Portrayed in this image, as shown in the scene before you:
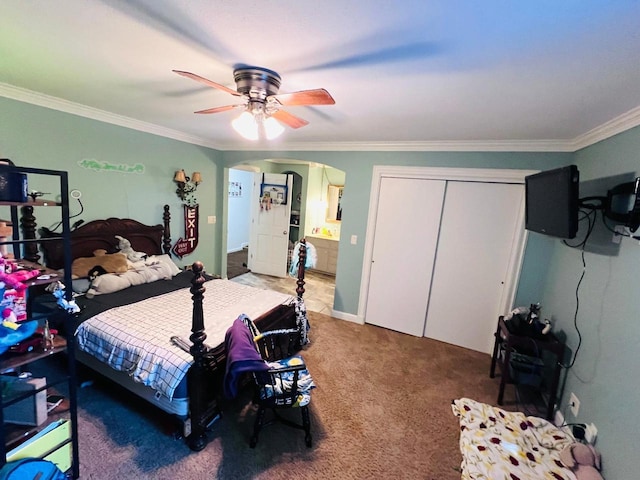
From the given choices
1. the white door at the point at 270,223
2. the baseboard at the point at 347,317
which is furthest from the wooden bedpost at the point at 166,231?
the baseboard at the point at 347,317

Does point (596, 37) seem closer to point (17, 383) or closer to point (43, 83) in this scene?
point (17, 383)

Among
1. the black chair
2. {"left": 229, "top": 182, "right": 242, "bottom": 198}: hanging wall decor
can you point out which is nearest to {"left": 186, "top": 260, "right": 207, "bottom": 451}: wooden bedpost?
the black chair

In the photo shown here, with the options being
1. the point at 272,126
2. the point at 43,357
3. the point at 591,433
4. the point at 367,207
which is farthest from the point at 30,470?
the point at 367,207

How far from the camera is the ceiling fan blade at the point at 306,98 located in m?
1.39

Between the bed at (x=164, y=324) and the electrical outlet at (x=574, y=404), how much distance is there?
225 cm

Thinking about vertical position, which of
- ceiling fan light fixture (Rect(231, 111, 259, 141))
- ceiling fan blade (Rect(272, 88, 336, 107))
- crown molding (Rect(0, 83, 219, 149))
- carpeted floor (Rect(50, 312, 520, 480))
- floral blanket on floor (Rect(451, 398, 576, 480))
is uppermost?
crown molding (Rect(0, 83, 219, 149))

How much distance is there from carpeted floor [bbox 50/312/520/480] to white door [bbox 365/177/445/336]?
0.80 meters

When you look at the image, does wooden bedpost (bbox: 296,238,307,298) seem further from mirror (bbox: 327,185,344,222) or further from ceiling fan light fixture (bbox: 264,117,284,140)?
mirror (bbox: 327,185,344,222)

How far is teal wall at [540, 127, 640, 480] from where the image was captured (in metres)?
1.53

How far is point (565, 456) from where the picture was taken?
1682 mm

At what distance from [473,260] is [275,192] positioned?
3596 millimetres

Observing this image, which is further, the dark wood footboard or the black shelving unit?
the dark wood footboard

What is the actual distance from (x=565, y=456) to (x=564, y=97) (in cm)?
216

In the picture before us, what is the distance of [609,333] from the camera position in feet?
5.76
